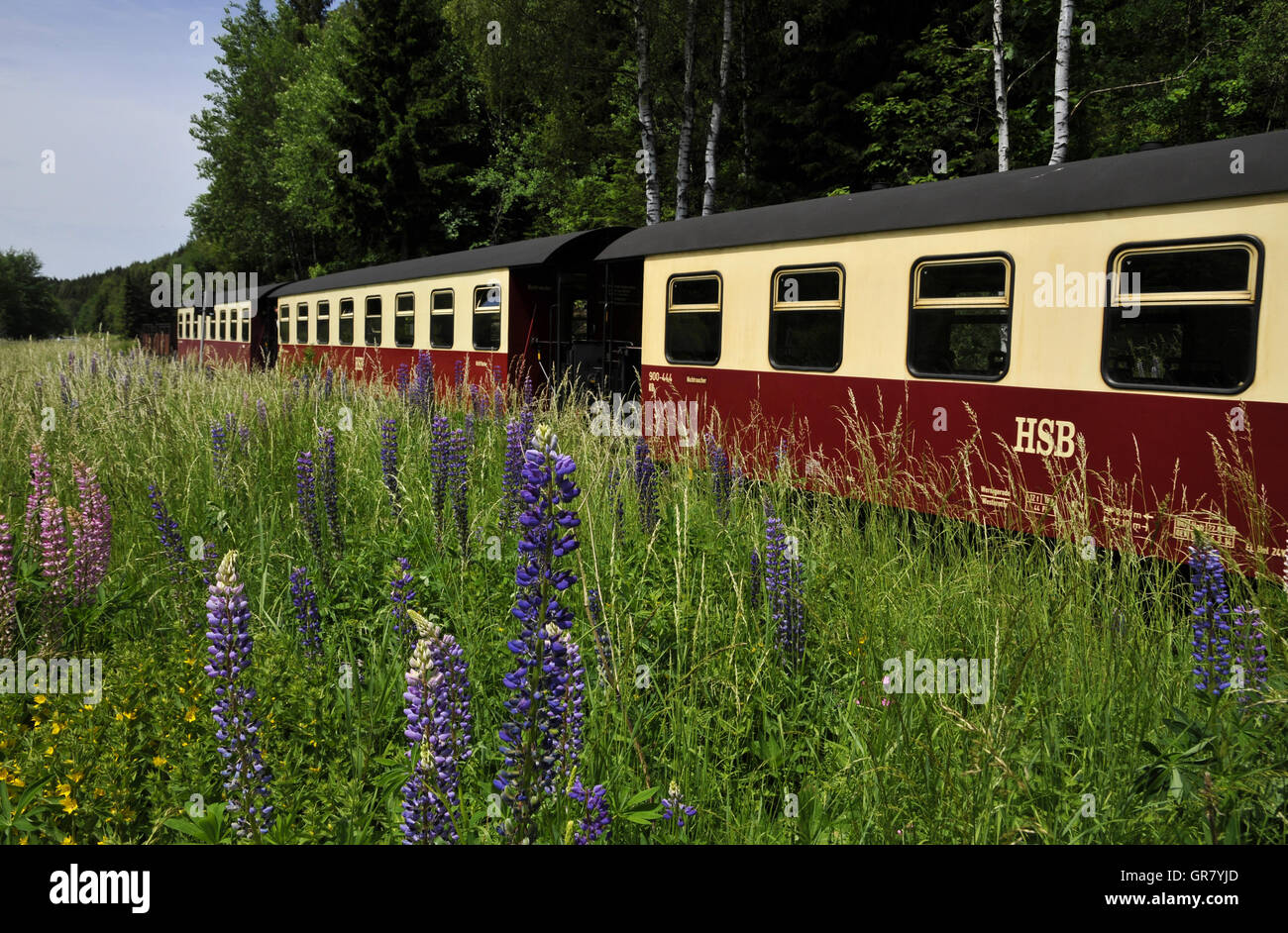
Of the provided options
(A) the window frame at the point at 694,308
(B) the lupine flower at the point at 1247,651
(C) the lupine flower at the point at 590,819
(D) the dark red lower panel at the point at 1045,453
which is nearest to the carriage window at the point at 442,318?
(A) the window frame at the point at 694,308

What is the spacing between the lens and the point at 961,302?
21.9 ft

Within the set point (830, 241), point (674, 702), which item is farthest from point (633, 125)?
point (674, 702)

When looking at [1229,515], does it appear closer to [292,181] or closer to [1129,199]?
[1129,199]

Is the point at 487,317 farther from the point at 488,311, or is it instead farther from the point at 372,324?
the point at 372,324

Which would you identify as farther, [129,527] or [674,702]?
[129,527]

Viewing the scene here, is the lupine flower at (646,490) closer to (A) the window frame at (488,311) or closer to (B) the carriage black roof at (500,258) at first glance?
(B) the carriage black roof at (500,258)

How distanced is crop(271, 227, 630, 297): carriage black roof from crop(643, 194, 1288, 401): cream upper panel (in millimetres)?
3594

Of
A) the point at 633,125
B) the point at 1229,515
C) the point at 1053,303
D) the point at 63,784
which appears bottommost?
the point at 63,784

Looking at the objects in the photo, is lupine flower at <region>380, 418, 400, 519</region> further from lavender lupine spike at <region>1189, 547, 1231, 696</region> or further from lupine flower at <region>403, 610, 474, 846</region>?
lavender lupine spike at <region>1189, 547, 1231, 696</region>

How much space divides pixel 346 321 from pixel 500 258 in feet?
22.0

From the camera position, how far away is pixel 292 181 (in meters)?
34.6

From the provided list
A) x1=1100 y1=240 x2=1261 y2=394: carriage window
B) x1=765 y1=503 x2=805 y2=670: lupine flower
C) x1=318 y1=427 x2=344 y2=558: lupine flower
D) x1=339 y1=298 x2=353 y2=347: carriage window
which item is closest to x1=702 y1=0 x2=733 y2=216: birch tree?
x1=339 y1=298 x2=353 y2=347: carriage window

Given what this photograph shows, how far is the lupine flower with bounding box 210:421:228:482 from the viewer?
5.57 metres
